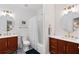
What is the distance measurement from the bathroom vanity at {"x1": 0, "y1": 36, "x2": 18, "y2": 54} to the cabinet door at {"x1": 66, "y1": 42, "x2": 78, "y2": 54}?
1.07 metres

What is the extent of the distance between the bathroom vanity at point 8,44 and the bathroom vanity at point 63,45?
0.72m

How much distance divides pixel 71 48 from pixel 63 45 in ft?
0.63

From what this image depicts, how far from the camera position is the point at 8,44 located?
2.42 metres

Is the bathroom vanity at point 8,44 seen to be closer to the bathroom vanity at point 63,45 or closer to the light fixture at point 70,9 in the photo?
the bathroom vanity at point 63,45

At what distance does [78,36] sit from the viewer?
8.50 feet

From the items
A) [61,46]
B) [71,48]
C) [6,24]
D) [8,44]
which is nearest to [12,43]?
[8,44]

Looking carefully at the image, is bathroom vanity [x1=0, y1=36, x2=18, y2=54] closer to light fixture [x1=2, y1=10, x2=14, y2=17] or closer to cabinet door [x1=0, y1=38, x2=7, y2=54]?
cabinet door [x1=0, y1=38, x2=7, y2=54]

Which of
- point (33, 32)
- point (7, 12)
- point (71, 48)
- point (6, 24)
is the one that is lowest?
point (71, 48)

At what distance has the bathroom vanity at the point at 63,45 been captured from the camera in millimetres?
2414

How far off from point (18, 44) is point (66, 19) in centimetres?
113

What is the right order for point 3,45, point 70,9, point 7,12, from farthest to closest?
point 70,9 < point 3,45 < point 7,12

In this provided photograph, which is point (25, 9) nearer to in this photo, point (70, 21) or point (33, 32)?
point (33, 32)

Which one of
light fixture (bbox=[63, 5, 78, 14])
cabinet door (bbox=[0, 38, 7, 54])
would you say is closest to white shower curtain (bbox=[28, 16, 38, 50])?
cabinet door (bbox=[0, 38, 7, 54])
